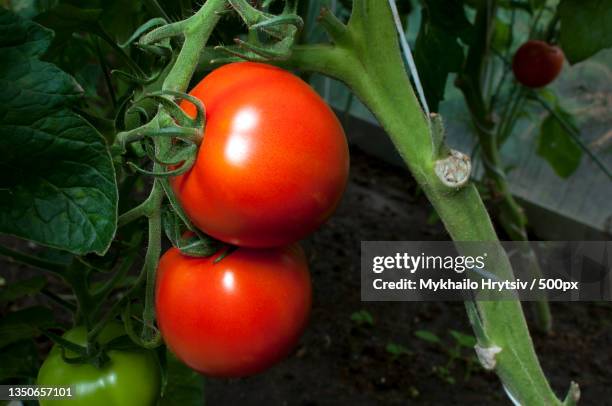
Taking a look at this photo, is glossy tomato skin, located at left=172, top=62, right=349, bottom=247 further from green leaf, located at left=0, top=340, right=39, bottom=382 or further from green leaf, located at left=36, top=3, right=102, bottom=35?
green leaf, located at left=0, top=340, right=39, bottom=382

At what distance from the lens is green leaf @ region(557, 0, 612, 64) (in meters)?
0.62

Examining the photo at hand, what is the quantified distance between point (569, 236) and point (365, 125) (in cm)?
104

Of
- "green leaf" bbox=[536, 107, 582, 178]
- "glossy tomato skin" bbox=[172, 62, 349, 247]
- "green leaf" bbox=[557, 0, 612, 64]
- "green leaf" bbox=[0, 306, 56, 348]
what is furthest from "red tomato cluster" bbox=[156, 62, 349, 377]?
"green leaf" bbox=[536, 107, 582, 178]

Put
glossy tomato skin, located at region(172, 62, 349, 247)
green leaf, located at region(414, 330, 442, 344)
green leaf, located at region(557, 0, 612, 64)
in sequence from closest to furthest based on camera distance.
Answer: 1. glossy tomato skin, located at region(172, 62, 349, 247)
2. green leaf, located at region(557, 0, 612, 64)
3. green leaf, located at region(414, 330, 442, 344)

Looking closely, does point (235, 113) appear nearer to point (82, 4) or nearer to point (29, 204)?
point (29, 204)

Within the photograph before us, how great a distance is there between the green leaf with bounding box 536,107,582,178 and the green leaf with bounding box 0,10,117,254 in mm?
1480

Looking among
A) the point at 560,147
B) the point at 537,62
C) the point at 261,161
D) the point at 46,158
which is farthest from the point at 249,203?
the point at 560,147

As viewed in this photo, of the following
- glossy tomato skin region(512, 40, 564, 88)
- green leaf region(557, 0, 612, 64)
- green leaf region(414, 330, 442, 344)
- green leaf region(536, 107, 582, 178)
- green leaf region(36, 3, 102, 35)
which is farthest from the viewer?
green leaf region(536, 107, 582, 178)

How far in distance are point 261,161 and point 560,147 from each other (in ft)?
4.85

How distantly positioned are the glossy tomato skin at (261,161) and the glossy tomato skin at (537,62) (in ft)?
3.33

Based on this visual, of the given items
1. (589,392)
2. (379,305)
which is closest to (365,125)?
(379,305)

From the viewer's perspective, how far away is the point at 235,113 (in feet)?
1.20

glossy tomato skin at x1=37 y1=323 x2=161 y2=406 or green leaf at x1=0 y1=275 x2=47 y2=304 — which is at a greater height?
glossy tomato skin at x1=37 y1=323 x2=161 y2=406

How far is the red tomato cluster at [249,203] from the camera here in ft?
1.20
